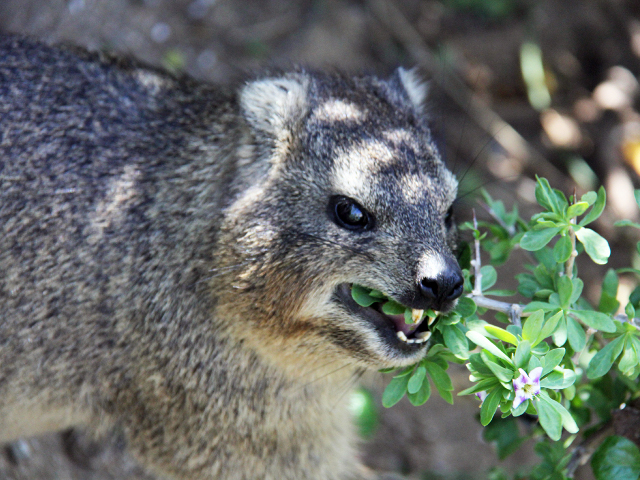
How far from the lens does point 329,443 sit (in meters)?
4.32

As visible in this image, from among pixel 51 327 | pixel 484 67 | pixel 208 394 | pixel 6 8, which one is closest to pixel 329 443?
pixel 208 394

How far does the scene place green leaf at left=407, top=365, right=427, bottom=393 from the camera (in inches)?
121

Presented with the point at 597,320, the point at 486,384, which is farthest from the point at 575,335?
the point at 486,384

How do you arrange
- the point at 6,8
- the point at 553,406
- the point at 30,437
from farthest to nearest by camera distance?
the point at 6,8 < the point at 30,437 < the point at 553,406

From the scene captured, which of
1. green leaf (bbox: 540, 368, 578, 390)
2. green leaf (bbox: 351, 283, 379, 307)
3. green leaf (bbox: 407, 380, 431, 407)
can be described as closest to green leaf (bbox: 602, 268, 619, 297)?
green leaf (bbox: 540, 368, 578, 390)

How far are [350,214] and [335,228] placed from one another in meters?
0.10

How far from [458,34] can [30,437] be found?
6360mm

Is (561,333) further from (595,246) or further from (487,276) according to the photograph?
(487,276)

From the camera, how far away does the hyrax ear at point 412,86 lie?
4273 millimetres

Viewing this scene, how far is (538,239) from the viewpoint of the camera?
3062 millimetres

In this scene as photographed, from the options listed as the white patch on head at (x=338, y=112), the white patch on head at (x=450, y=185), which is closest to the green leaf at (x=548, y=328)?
the white patch on head at (x=450, y=185)

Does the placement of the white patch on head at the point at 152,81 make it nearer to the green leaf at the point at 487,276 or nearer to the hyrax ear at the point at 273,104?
the hyrax ear at the point at 273,104

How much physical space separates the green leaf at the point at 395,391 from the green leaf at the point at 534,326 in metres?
0.62

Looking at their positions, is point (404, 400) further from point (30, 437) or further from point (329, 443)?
point (30, 437)
